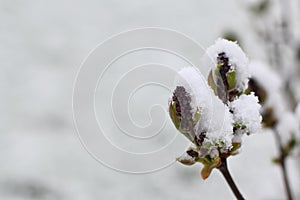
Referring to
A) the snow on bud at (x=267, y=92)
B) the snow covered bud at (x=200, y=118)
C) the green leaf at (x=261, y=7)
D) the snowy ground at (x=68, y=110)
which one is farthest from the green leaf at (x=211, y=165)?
the snowy ground at (x=68, y=110)

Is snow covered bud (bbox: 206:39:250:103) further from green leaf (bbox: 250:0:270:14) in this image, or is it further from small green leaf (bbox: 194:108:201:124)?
green leaf (bbox: 250:0:270:14)

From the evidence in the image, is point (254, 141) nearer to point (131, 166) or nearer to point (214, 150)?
point (131, 166)

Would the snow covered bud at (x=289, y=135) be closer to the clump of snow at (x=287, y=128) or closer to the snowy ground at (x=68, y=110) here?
the clump of snow at (x=287, y=128)

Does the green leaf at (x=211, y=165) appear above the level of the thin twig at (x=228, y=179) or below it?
above

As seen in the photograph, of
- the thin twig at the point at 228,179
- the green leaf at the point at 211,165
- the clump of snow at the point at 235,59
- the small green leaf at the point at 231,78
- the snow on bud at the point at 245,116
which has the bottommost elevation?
the thin twig at the point at 228,179

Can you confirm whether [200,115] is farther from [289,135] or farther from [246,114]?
[289,135]

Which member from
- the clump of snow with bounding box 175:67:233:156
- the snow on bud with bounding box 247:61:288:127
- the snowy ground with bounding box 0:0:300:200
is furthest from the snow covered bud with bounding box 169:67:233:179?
the snowy ground with bounding box 0:0:300:200
